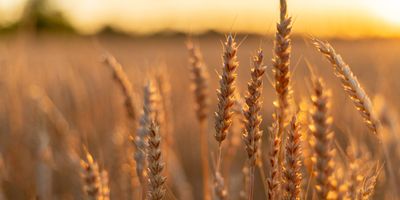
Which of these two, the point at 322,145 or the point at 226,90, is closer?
the point at 322,145

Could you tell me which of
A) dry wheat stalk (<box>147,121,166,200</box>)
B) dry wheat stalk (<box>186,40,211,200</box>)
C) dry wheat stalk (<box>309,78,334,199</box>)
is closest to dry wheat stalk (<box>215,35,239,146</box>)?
dry wheat stalk (<box>147,121,166,200</box>)

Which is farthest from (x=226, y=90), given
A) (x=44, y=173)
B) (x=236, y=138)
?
(x=44, y=173)

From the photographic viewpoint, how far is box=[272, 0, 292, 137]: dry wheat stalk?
100cm

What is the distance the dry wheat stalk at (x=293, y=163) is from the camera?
3.19ft

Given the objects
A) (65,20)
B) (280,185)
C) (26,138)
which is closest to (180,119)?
(26,138)

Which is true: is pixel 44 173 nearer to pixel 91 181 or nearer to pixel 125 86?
pixel 125 86

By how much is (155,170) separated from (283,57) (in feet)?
1.05

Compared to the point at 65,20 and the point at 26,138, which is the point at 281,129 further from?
the point at 65,20

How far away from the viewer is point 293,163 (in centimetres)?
97

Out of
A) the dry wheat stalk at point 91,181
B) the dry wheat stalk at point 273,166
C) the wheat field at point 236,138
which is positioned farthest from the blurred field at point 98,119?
Answer: the dry wheat stalk at point 91,181

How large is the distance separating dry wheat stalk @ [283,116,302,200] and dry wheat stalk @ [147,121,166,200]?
233 mm

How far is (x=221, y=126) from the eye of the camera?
1080mm

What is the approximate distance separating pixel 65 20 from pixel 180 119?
128ft

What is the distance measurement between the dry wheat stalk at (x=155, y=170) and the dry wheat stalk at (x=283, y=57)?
0.24 meters
